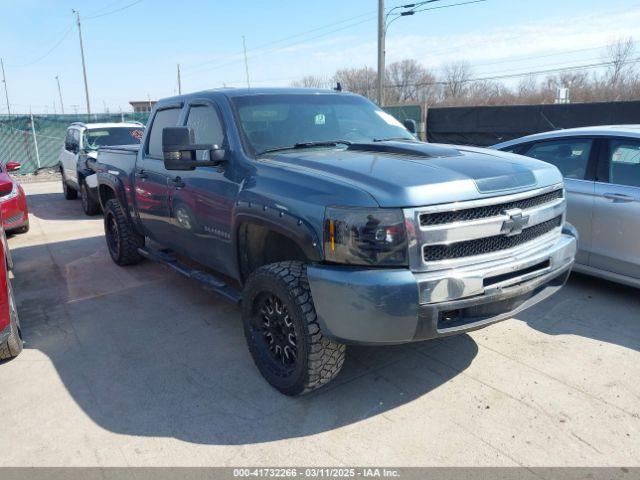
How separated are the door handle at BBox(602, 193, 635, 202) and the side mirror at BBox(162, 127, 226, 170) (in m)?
3.50

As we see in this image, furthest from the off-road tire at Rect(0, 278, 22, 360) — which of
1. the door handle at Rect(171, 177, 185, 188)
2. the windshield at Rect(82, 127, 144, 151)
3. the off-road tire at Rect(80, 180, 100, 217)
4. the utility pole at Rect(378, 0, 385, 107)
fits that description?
the utility pole at Rect(378, 0, 385, 107)

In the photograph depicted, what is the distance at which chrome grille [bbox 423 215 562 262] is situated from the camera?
2742 millimetres

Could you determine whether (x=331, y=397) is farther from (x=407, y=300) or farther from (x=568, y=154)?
(x=568, y=154)

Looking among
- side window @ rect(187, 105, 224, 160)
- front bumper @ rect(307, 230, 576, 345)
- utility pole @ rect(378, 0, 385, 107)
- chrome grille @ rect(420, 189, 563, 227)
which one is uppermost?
utility pole @ rect(378, 0, 385, 107)

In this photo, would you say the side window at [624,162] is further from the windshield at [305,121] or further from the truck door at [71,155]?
the truck door at [71,155]

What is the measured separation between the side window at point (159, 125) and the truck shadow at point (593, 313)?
12.2ft

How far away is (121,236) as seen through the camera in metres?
6.00

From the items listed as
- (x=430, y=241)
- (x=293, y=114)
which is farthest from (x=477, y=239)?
(x=293, y=114)

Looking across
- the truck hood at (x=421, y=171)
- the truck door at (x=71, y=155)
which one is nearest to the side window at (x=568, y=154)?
the truck hood at (x=421, y=171)

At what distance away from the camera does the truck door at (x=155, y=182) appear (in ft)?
15.5

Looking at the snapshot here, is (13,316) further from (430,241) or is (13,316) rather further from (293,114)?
(430,241)

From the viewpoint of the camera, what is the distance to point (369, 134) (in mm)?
4223

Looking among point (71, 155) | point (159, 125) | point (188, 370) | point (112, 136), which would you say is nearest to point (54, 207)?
point (71, 155)

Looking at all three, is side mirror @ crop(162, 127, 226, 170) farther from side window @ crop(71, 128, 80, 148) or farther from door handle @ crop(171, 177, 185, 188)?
side window @ crop(71, 128, 80, 148)
